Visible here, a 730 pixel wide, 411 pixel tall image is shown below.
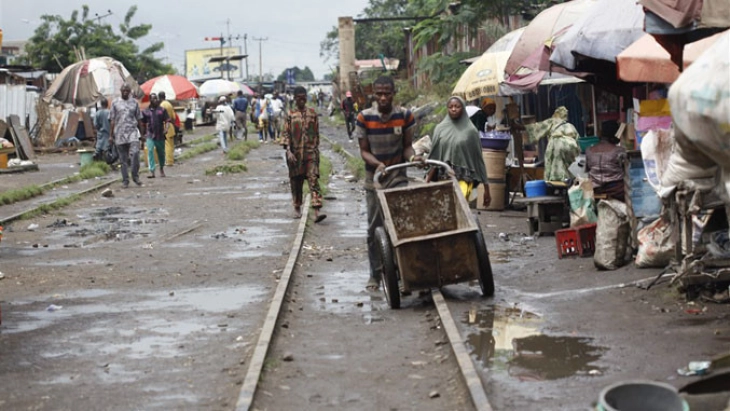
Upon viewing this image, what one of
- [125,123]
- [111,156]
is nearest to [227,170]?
[111,156]

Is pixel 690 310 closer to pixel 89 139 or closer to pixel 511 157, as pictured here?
pixel 511 157

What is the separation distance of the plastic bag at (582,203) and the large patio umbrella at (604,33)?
1.41 m

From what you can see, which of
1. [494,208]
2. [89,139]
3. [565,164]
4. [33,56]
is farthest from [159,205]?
[33,56]

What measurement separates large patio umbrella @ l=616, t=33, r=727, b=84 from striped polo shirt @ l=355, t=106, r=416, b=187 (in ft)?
7.06

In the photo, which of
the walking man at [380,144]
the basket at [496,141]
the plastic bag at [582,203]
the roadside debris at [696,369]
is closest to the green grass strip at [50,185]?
the basket at [496,141]

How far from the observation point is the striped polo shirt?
424 inches

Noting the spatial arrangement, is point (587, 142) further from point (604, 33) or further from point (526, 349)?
point (526, 349)

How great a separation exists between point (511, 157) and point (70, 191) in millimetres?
9244

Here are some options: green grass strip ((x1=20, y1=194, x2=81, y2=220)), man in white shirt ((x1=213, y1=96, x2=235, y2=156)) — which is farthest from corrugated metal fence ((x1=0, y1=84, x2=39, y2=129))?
green grass strip ((x1=20, y1=194, x2=81, y2=220))

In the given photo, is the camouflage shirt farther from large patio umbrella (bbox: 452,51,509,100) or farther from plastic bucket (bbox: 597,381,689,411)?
plastic bucket (bbox: 597,381,689,411)

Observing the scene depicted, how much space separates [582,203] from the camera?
41.4 ft

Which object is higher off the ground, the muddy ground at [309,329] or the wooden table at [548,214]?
the wooden table at [548,214]

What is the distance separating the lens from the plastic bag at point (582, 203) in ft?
41.1

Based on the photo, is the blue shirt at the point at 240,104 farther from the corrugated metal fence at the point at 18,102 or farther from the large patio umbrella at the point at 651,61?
the large patio umbrella at the point at 651,61
